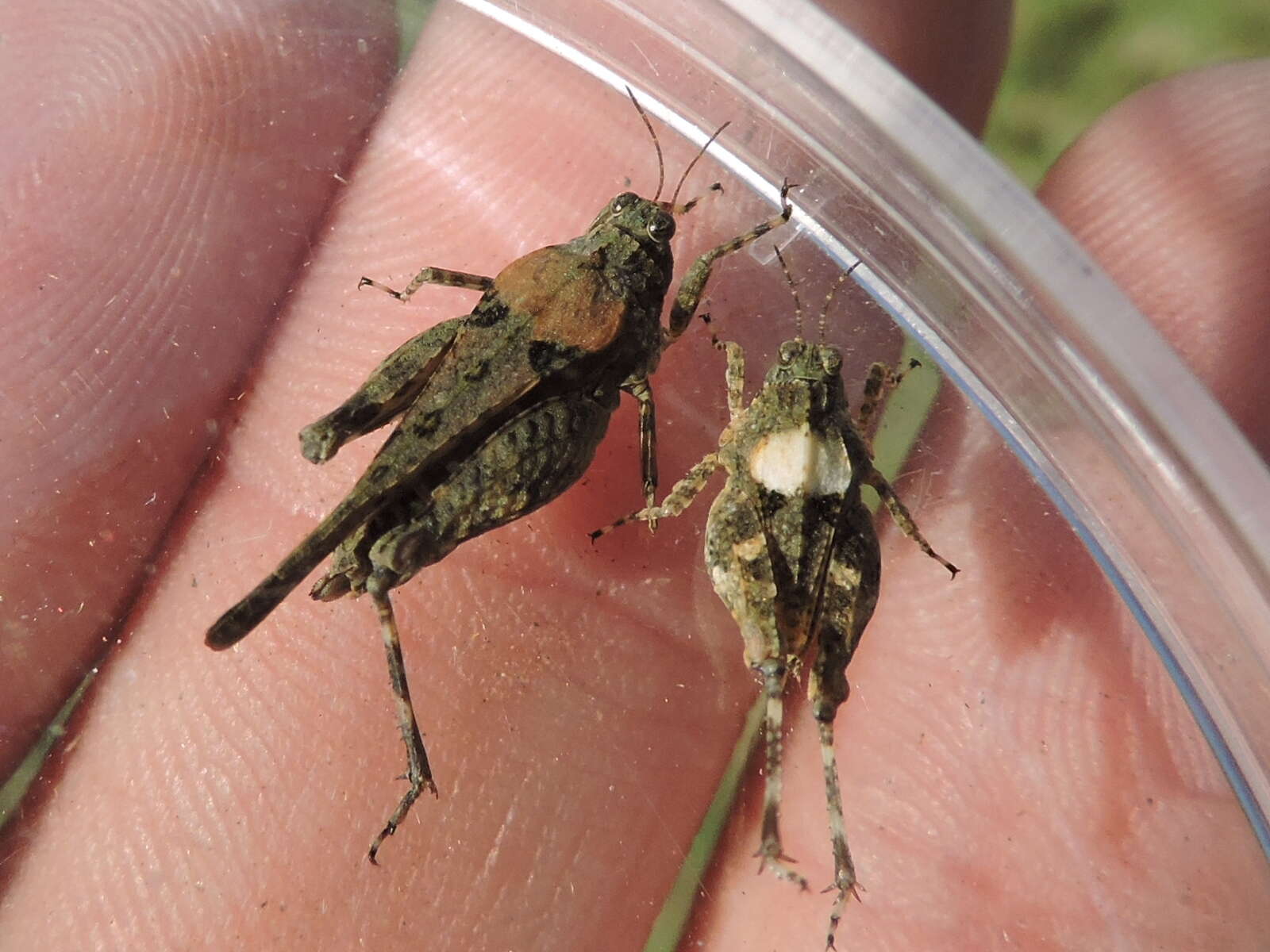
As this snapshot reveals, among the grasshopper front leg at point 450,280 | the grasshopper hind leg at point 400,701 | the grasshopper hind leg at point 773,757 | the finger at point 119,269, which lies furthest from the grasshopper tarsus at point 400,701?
the finger at point 119,269

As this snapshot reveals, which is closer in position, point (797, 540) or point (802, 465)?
point (797, 540)

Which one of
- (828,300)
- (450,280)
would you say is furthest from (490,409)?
(828,300)

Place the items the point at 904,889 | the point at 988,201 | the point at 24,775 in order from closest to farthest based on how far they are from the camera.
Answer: the point at 988,201
the point at 904,889
the point at 24,775

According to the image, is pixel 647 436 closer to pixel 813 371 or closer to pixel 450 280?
pixel 813 371

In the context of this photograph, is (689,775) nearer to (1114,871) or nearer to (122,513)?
(1114,871)

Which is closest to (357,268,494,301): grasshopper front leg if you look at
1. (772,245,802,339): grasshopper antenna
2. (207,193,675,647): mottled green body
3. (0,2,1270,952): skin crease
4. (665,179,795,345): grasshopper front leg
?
(207,193,675,647): mottled green body

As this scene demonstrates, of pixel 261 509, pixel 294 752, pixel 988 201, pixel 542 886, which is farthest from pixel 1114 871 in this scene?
pixel 261 509
